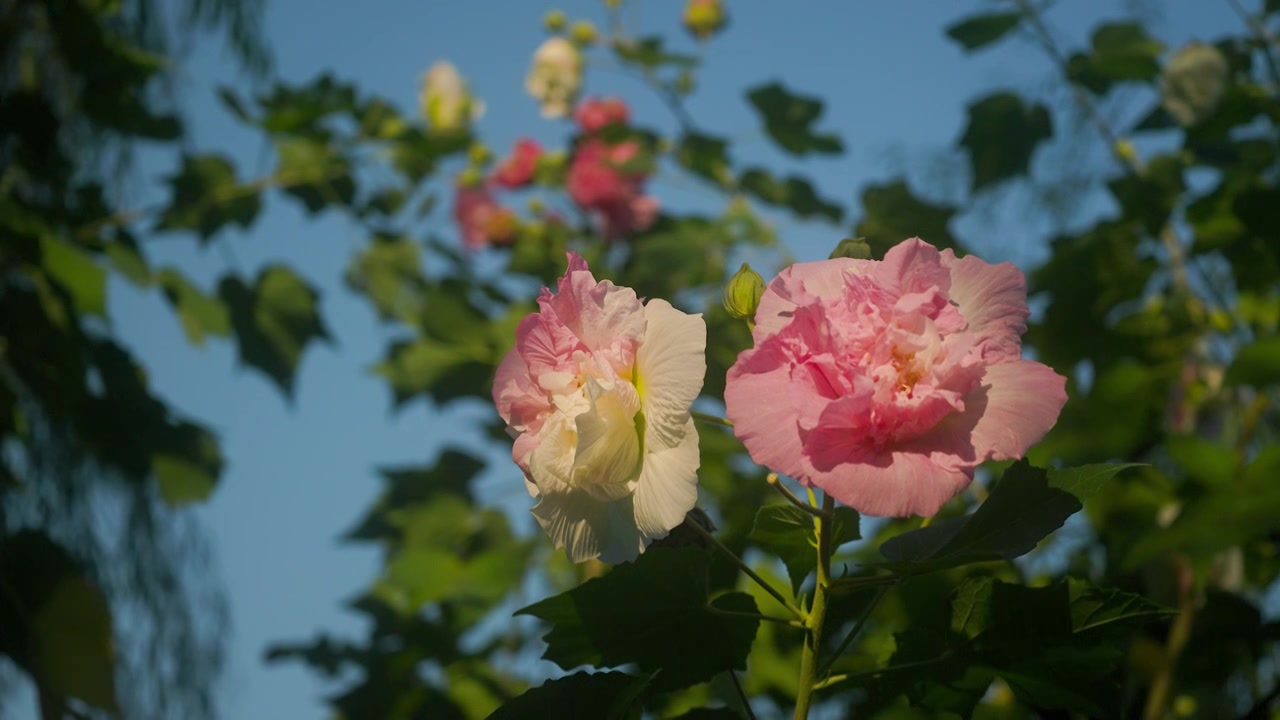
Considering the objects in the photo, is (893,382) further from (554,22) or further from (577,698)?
(554,22)

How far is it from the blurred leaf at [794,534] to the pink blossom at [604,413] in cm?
4

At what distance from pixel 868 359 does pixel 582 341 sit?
0.29 ft

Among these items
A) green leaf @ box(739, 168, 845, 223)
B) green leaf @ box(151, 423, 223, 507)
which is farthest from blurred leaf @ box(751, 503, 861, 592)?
green leaf @ box(739, 168, 845, 223)

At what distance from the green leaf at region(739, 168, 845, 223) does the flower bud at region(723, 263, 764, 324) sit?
100cm

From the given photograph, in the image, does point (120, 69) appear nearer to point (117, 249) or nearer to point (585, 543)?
point (117, 249)

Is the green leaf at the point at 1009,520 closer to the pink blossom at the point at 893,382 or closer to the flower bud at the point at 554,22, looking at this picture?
the pink blossom at the point at 893,382

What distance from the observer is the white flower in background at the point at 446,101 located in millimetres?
1522

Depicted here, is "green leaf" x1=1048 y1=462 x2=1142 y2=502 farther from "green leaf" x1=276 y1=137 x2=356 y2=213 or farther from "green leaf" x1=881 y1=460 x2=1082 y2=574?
"green leaf" x1=276 y1=137 x2=356 y2=213

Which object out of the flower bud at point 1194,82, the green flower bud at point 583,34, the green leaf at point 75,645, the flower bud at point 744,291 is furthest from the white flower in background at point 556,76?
the flower bud at point 744,291

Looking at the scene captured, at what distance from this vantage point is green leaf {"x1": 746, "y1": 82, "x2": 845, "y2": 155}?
4.41ft

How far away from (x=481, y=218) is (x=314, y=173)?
0.25 metres

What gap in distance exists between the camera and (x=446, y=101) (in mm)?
1527

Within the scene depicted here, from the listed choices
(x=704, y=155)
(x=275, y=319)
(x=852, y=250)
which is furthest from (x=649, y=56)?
(x=852, y=250)

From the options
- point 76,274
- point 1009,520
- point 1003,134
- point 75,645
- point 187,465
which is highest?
point 76,274
